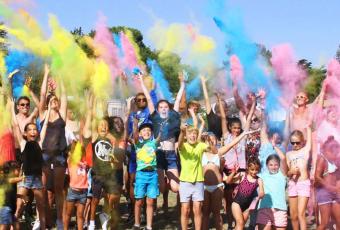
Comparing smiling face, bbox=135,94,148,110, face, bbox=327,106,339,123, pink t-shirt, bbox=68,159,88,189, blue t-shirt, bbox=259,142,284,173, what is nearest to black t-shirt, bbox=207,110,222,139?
blue t-shirt, bbox=259,142,284,173

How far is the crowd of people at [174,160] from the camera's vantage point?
691 cm

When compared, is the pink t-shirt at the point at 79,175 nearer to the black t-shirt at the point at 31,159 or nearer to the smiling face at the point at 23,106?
the black t-shirt at the point at 31,159

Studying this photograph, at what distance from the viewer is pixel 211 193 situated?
7551mm

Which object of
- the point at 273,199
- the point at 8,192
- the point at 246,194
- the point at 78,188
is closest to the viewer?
the point at 8,192

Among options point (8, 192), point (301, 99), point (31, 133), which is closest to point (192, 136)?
point (301, 99)

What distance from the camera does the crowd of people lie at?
6914mm

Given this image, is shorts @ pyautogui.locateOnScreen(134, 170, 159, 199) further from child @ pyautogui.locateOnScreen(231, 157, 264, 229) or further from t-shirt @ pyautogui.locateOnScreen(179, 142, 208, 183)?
child @ pyautogui.locateOnScreen(231, 157, 264, 229)

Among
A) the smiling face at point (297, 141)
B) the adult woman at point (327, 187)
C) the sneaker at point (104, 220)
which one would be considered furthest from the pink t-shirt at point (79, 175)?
the adult woman at point (327, 187)

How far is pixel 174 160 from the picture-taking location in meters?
7.86

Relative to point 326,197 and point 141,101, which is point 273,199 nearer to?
point 326,197

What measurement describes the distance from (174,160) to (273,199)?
158cm

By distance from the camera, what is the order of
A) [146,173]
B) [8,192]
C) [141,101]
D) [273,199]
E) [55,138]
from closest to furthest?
[8,192]
[273,199]
[55,138]
[146,173]
[141,101]

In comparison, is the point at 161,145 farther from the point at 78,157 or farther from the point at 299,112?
the point at 299,112

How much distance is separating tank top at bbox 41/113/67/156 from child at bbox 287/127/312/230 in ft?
9.76
